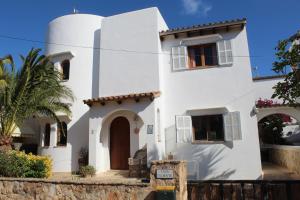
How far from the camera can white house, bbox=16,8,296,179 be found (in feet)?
48.9

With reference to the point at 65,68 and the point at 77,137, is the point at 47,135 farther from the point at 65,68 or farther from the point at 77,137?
the point at 65,68

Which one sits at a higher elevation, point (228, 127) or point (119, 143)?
point (228, 127)

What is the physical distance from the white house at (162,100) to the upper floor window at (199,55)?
6 cm

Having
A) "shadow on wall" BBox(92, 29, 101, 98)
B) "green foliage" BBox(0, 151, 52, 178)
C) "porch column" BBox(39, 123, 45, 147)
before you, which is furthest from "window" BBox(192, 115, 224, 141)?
A: "porch column" BBox(39, 123, 45, 147)

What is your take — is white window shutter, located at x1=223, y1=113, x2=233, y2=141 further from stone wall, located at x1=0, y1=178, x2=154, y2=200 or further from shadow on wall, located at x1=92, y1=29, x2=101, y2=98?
shadow on wall, located at x1=92, y1=29, x2=101, y2=98

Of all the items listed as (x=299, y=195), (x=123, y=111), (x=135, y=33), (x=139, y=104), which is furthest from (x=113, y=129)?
(x=299, y=195)

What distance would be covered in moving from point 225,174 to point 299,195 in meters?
7.59

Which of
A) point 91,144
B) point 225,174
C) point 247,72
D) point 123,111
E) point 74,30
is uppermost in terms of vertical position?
point 74,30

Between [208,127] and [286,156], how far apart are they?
22.7 feet

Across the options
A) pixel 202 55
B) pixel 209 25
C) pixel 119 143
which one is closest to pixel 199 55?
pixel 202 55

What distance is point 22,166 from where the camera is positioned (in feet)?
37.1

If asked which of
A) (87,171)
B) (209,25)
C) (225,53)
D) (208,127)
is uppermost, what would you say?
(209,25)

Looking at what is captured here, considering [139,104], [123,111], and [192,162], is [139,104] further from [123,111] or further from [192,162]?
[192,162]

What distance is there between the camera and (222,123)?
15367mm
